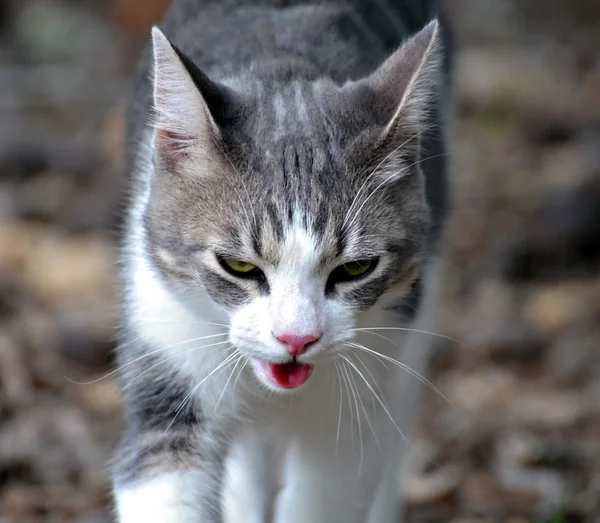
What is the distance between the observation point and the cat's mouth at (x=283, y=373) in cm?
360

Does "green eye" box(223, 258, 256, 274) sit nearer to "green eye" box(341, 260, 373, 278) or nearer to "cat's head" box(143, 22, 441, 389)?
"cat's head" box(143, 22, 441, 389)

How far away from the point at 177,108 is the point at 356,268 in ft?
2.43

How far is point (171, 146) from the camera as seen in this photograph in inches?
146

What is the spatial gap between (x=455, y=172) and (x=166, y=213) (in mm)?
5144

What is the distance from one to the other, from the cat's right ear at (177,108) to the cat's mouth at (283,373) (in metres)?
0.71

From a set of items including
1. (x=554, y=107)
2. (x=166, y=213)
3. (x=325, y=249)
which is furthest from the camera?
(x=554, y=107)

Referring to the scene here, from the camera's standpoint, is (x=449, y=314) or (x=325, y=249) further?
(x=449, y=314)

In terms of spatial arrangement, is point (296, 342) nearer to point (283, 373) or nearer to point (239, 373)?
point (283, 373)

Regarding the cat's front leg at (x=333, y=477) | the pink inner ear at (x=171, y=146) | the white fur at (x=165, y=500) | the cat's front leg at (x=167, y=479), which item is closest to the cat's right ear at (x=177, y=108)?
the pink inner ear at (x=171, y=146)

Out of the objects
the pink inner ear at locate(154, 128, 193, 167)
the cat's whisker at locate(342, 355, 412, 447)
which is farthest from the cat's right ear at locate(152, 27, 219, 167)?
the cat's whisker at locate(342, 355, 412, 447)

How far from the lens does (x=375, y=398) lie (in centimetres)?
415

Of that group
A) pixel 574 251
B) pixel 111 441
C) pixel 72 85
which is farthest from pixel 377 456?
→ pixel 72 85

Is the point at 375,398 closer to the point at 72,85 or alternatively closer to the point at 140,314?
the point at 140,314

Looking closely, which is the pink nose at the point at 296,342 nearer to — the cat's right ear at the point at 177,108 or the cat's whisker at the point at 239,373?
the cat's whisker at the point at 239,373
